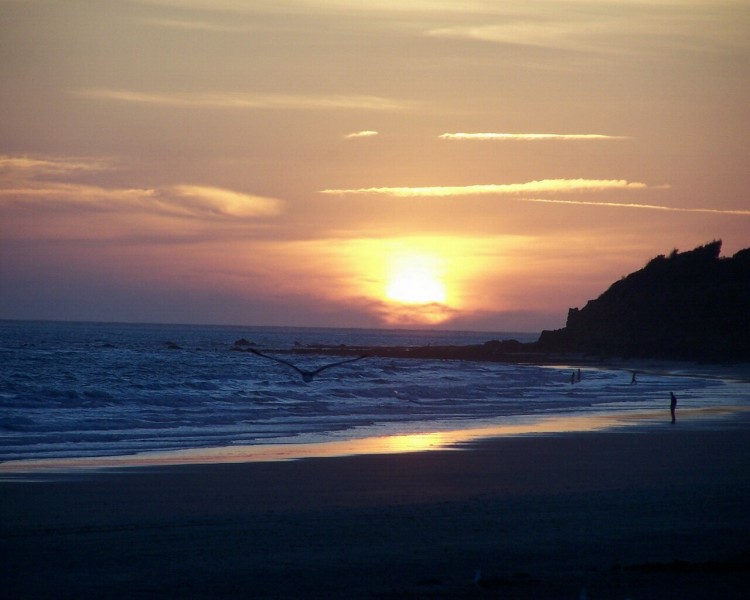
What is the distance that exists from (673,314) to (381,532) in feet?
312

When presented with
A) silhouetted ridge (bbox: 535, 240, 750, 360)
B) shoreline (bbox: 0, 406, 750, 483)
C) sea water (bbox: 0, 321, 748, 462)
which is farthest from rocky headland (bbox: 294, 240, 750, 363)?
shoreline (bbox: 0, 406, 750, 483)

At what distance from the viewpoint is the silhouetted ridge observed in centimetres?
9025

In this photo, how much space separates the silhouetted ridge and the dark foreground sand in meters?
76.1

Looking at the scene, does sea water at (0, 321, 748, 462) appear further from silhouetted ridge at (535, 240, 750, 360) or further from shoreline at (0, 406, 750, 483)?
silhouetted ridge at (535, 240, 750, 360)

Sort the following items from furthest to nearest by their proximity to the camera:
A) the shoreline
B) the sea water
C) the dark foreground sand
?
1. the sea water
2. the shoreline
3. the dark foreground sand

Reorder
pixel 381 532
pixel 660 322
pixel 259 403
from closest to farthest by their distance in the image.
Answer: pixel 381 532 < pixel 259 403 < pixel 660 322

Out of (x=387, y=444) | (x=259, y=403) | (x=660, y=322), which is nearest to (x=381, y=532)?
(x=387, y=444)

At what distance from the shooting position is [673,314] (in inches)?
3935

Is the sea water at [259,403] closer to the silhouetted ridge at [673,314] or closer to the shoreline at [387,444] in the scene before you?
the shoreline at [387,444]

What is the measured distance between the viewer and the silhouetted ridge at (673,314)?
90250 mm

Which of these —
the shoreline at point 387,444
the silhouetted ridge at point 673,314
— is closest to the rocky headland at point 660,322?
the silhouetted ridge at point 673,314

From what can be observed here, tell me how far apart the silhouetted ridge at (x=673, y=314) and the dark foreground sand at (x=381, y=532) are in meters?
76.1

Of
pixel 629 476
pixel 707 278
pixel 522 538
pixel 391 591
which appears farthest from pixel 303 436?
pixel 707 278

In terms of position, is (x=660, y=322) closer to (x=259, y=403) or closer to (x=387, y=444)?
(x=259, y=403)
